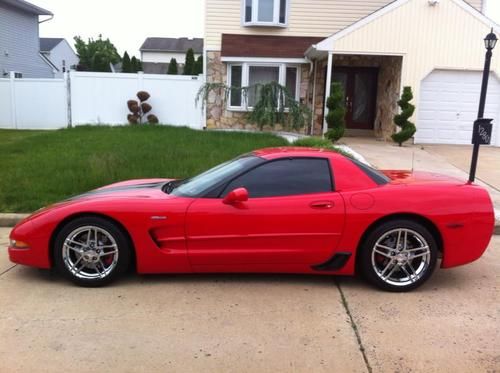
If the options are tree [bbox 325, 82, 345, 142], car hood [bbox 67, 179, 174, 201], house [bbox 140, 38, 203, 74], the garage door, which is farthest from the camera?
house [bbox 140, 38, 203, 74]

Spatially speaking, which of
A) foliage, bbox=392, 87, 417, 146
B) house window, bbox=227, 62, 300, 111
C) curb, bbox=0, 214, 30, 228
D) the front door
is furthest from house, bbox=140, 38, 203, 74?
curb, bbox=0, 214, 30, 228

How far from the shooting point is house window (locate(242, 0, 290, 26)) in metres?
17.6

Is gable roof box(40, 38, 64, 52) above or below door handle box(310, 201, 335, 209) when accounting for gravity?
above

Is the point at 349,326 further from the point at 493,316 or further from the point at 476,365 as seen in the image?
the point at 493,316

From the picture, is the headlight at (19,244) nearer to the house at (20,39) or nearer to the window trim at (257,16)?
the window trim at (257,16)

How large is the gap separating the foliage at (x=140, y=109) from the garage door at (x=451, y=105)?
9261 millimetres

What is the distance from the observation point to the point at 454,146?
1569cm

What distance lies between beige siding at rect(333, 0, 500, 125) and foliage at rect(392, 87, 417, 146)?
1033 mm

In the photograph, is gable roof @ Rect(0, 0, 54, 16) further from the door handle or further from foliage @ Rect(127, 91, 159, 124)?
the door handle

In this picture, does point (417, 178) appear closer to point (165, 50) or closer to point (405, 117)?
point (405, 117)

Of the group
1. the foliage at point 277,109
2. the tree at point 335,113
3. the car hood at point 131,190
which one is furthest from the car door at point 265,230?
the foliage at point 277,109

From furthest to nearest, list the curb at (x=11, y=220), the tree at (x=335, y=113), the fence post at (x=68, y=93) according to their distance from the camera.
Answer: the fence post at (x=68, y=93)
the tree at (x=335, y=113)
the curb at (x=11, y=220)

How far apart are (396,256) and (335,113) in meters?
10.4

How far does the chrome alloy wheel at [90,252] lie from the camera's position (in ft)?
15.4
